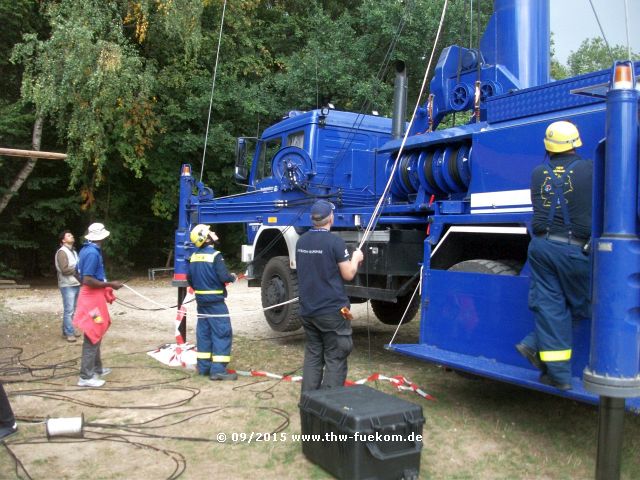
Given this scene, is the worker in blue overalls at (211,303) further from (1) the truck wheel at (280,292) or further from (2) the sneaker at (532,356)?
(2) the sneaker at (532,356)

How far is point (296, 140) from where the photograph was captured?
8.56 metres

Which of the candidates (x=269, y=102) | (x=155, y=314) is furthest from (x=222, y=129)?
(x=155, y=314)

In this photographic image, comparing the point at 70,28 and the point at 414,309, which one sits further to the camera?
the point at 70,28

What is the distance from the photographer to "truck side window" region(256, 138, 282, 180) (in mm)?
9141

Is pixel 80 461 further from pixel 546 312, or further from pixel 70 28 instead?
pixel 70 28

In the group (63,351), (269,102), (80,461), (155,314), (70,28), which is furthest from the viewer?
(269,102)

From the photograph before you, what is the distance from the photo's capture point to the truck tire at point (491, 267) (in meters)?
4.79

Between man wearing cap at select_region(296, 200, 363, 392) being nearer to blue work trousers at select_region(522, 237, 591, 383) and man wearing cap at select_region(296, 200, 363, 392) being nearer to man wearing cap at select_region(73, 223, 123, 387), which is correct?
blue work trousers at select_region(522, 237, 591, 383)

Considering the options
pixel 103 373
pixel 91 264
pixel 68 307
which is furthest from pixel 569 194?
pixel 68 307

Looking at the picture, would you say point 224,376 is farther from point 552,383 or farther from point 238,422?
point 552,383

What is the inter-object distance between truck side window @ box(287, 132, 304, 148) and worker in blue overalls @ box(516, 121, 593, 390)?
4848 mm

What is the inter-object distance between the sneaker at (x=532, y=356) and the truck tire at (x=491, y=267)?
826mm

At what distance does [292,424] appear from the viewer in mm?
A: 4918

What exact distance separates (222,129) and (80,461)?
14220 mm
